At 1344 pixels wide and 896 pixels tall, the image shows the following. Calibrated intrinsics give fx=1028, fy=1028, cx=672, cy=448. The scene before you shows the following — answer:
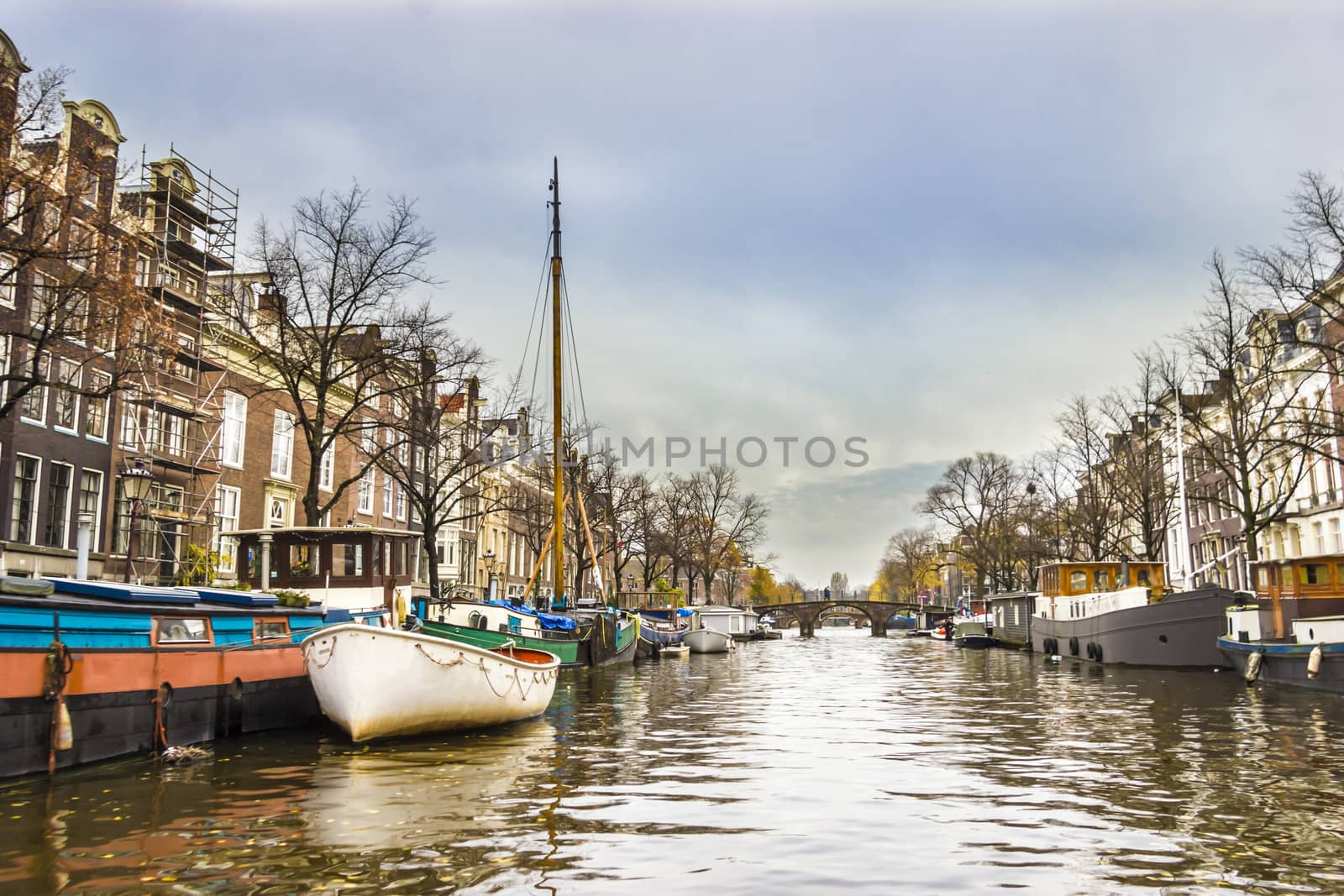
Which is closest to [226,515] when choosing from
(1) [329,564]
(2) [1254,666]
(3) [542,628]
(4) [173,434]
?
(4) [173,434]

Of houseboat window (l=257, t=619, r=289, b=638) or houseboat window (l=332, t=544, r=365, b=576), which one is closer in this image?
houseboat window (l=257, t=619, r=289, b=638)

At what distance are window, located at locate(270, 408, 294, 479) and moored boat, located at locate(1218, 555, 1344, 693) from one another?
124 feet

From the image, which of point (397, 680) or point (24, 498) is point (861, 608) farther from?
point (397, 680)

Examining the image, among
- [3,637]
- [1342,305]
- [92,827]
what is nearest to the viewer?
[92,827]

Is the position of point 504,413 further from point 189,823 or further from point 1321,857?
point 1321,857

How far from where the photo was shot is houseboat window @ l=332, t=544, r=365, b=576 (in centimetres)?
2508

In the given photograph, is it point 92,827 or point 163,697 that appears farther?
point 163,697

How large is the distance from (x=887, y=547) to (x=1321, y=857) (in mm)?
161144

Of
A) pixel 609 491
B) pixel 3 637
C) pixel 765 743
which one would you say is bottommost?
pixel 765 743

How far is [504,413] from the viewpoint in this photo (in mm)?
40812

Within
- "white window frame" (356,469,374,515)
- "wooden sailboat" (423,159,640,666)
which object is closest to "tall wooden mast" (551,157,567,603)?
"wooden sailboat" (423,159,640,666)

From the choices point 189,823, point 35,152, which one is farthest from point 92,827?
point 35,152

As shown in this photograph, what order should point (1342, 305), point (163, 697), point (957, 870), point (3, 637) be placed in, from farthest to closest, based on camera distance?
point (1342, 305), point (163, 697), point (3, 637), point (957, 870)

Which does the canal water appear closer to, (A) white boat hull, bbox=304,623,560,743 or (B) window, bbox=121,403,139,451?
(A) white boat hull, bbox=304,623,560,743
